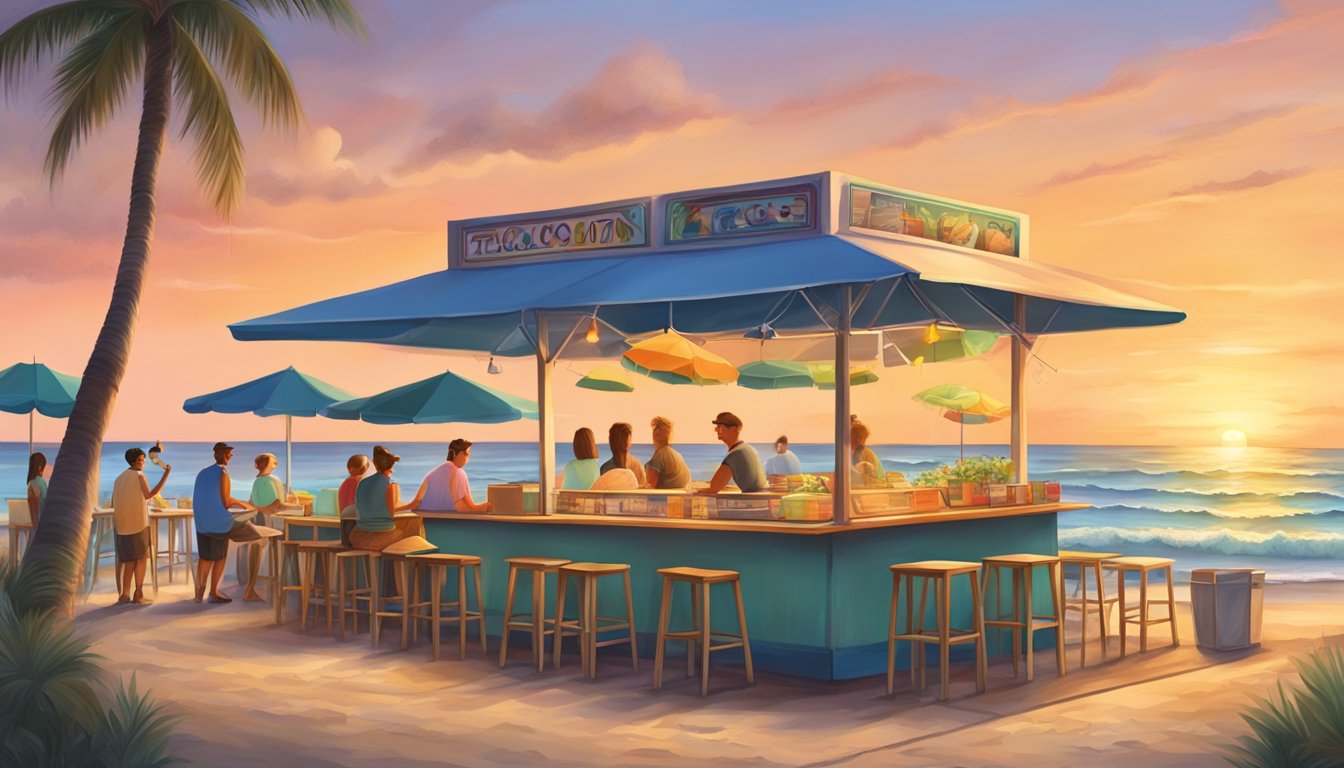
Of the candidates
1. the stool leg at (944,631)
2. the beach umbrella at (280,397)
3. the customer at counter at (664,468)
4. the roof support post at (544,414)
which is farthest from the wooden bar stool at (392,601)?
the beach umbrella at (280,397)

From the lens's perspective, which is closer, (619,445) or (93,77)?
(619,445)

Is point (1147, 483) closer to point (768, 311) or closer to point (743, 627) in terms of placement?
point (768, 311)

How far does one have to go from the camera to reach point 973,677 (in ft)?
31.0

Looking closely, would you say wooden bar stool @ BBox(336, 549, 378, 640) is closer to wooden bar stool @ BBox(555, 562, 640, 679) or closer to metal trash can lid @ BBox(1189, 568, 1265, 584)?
wooden bar stool @ BBox(555, 562, 640, 679)

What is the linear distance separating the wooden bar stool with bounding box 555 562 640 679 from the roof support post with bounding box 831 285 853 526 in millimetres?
1395

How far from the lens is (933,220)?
10.7 meters

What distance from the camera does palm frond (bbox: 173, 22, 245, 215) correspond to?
45.2 feet

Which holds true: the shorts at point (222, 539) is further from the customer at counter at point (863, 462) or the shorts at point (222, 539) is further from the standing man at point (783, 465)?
the customer at counter at point (863, 462)

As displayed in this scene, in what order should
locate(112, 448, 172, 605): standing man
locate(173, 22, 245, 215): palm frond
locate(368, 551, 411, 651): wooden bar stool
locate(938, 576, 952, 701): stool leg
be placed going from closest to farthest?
locate(938, 576, 952, 701): stool leg < locate(368, 551, 411, 651): wooden bar stool < locate(112, 448, 172, 605): standing man < locate(173, 22, 245, 215): palm frond

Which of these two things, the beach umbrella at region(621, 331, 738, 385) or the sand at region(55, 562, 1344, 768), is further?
the beach umbrella at region(621, 331, 738, 385)

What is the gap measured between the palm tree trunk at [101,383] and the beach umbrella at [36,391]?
5.22 m

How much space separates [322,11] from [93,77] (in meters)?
2.16

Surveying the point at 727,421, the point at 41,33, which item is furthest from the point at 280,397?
the point at 727,421

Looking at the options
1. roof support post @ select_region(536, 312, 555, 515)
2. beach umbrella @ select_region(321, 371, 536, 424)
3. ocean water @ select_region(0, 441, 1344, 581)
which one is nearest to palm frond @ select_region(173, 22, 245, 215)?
beach umbrella @ select_region(321, 371, 536, 424)
